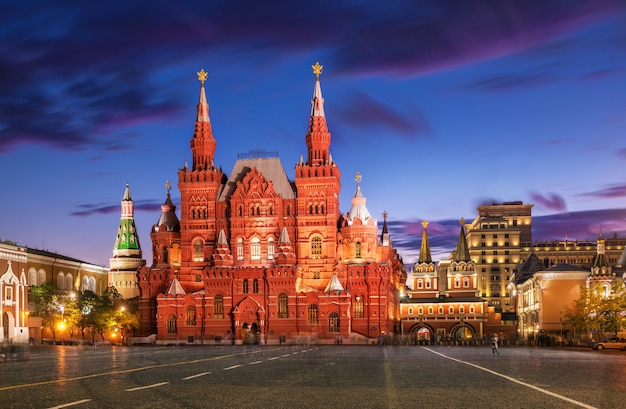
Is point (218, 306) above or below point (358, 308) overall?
above

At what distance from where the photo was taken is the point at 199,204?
345ft

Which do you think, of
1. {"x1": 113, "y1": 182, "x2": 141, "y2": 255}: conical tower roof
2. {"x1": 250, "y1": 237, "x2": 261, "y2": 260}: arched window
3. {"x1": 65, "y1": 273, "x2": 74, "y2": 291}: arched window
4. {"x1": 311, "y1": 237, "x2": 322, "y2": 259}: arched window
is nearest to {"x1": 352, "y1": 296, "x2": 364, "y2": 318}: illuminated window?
{"x1": 311, "y1": 237, "x2": 322, "y2": 259}: arched window

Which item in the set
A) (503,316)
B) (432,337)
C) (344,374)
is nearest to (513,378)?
(344,374)

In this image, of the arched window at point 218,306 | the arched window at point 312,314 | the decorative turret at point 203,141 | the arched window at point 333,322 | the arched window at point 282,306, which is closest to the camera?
the arched window at point 333,322

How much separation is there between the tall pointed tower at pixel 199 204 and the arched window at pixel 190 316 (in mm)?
5164

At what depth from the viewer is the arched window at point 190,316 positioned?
99.7 m

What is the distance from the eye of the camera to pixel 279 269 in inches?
3821

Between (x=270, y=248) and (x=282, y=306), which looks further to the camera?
(x=270, y=248)

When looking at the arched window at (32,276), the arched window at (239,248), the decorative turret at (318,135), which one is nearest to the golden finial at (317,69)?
the decorative turret at (318,135)

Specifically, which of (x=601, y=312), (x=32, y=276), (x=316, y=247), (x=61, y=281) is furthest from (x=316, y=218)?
(x=61, y=281)

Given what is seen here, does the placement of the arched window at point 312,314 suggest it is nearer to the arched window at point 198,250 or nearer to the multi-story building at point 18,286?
the arched window at point 198,250

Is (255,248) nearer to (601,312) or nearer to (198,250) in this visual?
(198,250)

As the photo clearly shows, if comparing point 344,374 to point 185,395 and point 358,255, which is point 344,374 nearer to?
point 185,395

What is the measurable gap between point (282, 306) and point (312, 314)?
154 inches
